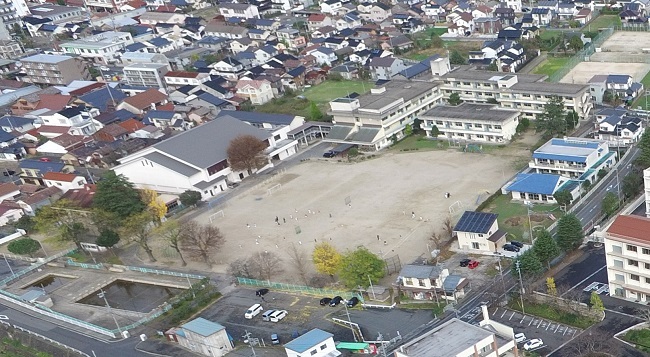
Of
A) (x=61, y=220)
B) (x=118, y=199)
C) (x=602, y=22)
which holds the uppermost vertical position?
(x=118, y=199)

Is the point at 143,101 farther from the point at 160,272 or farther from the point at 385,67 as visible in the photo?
the point at 160,272

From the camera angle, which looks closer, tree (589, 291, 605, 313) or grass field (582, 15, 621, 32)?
tree (589, 291, 605, 313)

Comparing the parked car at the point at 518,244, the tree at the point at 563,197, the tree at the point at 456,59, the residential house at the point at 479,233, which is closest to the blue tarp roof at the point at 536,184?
the tree at the point at 563,197

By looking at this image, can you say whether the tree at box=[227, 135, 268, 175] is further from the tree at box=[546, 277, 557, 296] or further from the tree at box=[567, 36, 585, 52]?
the tree at box=[567, 36, 585, 52]

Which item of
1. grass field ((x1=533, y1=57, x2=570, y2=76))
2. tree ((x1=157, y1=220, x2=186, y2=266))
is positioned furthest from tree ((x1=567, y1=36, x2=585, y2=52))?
tree ((x1=157, y1=220, x2=186, y2=266))

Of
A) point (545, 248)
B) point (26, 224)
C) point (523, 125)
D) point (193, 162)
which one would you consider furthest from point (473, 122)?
point (26, 224)

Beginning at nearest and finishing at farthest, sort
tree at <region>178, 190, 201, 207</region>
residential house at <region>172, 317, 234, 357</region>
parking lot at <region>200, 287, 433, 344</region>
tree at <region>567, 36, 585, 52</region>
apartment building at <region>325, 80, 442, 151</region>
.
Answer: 1. parking lot at <region>200, 287, 433, 344</region>
2. residential house at <region>172, 317, 234, 357</region>
3. tree at <region>178, 190, 201, 207</region>
4. apartment building at <region>325, 80, 442, 151</region>
5. tree at <region>567, 36, 585, 52</region>

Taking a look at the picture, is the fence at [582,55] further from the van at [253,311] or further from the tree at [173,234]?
the van at [253,311]

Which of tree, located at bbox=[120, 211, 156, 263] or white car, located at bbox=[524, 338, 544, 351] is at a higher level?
tree, located at bbox=[120, 211, 156, 263]
